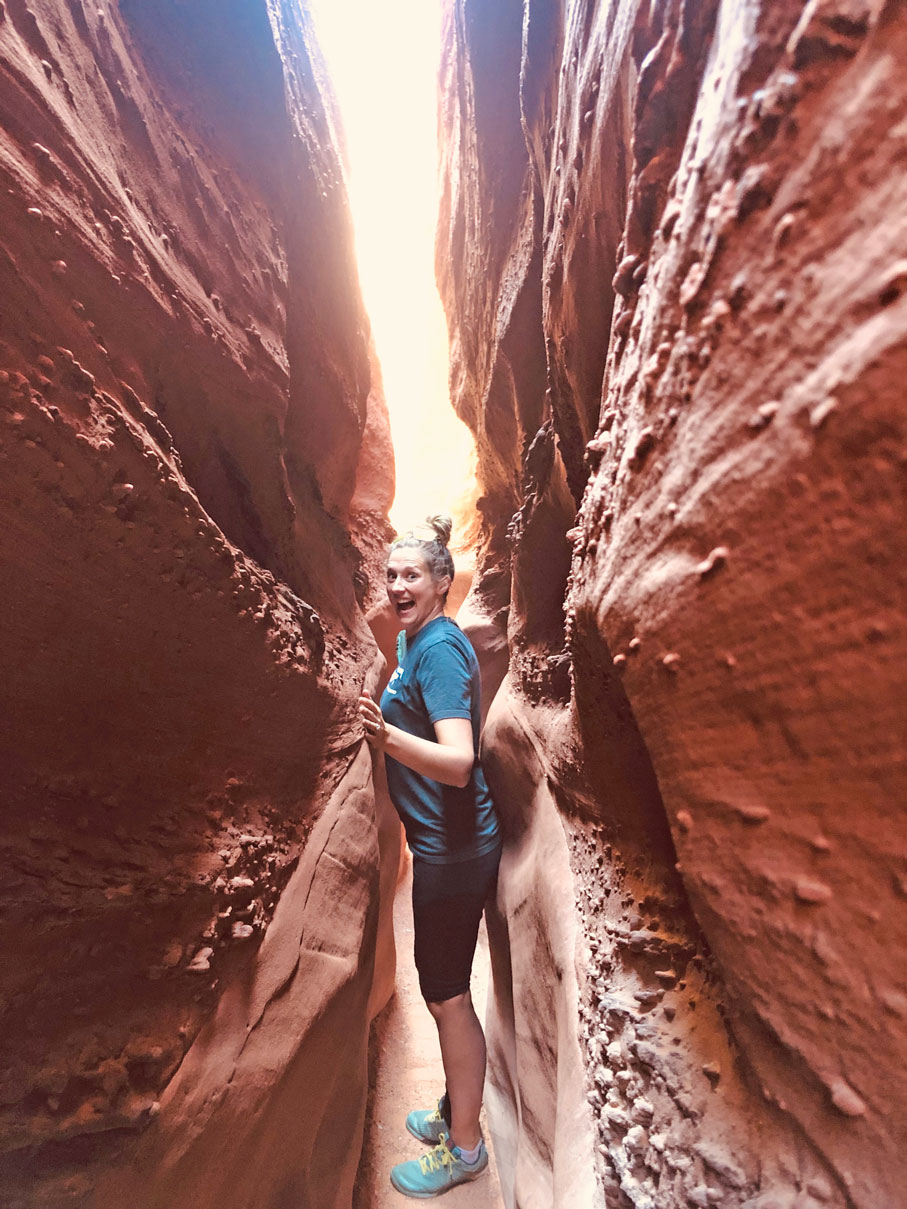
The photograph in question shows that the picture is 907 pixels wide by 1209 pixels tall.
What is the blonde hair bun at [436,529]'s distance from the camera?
212cm

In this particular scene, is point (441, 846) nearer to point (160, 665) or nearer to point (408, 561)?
point (408, 561)

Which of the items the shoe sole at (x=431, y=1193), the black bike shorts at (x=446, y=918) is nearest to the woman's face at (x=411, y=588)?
the black bike shorts at (x=446, y=918)

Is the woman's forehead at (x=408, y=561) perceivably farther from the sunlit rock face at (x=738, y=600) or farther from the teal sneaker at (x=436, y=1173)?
the teal sneaker at (x=436, y=1173)

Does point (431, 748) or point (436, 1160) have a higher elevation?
point (431, 748)

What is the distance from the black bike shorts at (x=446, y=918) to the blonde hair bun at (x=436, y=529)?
1.11m

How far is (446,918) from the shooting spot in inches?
75.4

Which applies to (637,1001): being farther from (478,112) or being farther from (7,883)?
(478,112)

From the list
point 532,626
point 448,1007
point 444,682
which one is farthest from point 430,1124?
point 532,626

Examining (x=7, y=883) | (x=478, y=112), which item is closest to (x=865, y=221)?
(x=7, y=883)

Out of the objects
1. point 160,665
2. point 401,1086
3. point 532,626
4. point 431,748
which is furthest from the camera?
point 401,1086

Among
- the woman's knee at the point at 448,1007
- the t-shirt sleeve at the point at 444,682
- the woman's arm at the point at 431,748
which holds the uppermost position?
the t-shirt sleeve at the point at 444,682

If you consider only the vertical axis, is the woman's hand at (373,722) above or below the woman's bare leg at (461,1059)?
above

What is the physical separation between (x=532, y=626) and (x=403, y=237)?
7544 millimetres

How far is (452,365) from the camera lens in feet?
11.0
